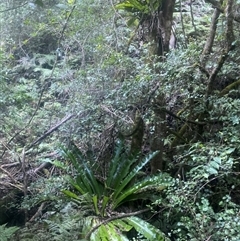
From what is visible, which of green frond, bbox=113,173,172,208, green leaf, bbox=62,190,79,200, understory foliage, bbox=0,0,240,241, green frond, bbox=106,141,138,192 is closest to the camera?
understory foliage, bbox=0,0,240,241

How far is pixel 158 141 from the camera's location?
3.40 m

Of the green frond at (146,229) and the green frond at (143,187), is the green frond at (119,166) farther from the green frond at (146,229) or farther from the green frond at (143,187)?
the green frond at (146,229)

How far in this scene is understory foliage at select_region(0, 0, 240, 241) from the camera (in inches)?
102

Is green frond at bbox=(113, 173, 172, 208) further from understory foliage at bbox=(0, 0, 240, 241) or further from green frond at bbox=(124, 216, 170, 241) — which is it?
green frond at bbox=(124, 216, 170, 241)

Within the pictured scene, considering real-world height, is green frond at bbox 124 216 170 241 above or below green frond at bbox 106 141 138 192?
below

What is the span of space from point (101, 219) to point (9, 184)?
148 centimetres

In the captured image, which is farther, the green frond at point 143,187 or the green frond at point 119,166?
the green frond at point 119,166

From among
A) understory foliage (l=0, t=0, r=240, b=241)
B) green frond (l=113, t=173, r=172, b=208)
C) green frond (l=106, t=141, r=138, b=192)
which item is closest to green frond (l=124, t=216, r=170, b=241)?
understory foliage (l=0, t=0, r=240, b=241)

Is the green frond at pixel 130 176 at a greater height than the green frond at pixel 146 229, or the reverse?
the green frond at pixel 130 176

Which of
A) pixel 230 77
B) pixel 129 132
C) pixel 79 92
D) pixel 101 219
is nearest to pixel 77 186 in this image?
pixel 101 219

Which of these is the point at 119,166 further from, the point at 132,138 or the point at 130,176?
the point at 132,138

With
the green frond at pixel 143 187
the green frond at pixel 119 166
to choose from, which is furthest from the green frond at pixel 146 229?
the green frond at pixel 119 166

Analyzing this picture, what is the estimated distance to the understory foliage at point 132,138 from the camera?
2.60 meters

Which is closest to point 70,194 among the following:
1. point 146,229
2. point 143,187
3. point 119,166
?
point 119,166
